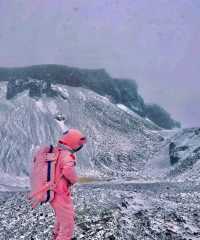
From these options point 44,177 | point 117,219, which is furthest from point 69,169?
point 117,219

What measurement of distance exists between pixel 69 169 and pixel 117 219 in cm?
519

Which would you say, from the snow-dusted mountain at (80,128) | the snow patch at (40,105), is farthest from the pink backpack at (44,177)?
the snow patch at (40,105)

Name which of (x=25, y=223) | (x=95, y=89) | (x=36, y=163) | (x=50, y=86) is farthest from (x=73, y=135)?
(x=95, y=89)

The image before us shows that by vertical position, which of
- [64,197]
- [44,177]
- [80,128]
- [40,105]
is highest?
[40,105]

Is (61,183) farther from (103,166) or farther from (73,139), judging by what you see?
(103,166)

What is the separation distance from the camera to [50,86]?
69125 mm

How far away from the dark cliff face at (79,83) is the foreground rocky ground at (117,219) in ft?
173

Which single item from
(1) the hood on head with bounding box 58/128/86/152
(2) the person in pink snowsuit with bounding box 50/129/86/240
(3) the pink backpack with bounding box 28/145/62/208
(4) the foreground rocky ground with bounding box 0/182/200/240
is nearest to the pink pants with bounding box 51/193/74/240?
(2) the person in pink snowsuit with bounding box 50/129/86/240

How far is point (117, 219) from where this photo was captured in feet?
40.5

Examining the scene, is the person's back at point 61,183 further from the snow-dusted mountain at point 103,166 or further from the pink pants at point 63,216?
the snow-dusted mountain at point 103,166

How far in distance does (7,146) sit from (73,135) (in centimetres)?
4480

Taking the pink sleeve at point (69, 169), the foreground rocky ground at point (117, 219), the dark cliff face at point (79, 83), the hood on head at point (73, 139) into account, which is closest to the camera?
the pink sleeve at point (69, 169)

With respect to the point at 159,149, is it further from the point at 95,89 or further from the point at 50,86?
the point at 95,89

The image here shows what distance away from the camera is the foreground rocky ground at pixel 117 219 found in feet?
38.1
